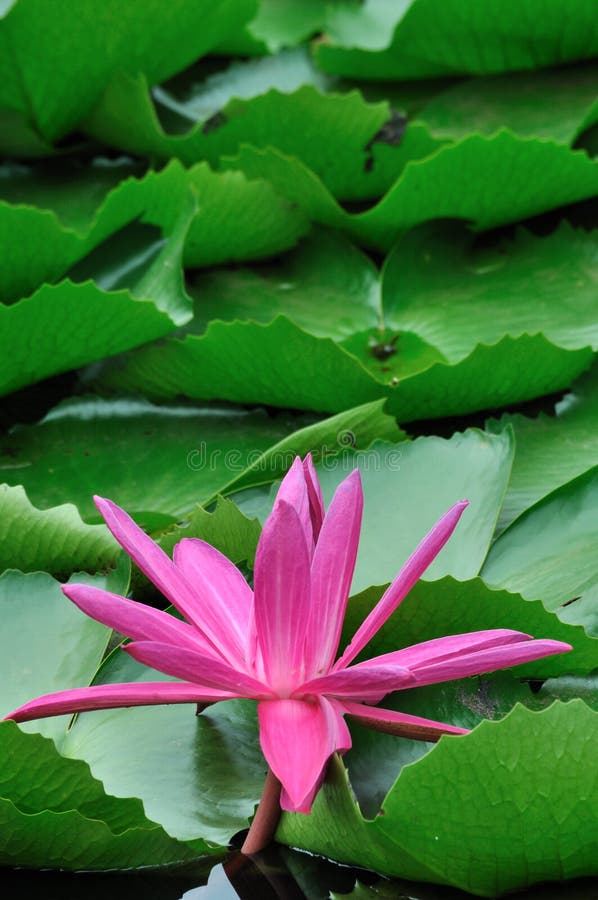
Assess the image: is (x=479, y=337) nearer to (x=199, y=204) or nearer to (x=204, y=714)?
(x=199, y=204)

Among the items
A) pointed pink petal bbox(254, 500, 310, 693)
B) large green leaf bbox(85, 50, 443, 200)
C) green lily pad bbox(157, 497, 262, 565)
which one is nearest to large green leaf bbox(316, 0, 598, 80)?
large green leaf bbox(85, 50, 443, 200)

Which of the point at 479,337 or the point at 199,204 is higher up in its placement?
the point at 199,204

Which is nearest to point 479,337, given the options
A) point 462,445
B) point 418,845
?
point 462,445

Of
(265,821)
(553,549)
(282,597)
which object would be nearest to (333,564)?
(282,597)

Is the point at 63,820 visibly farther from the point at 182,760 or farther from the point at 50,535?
the point at 50,535
